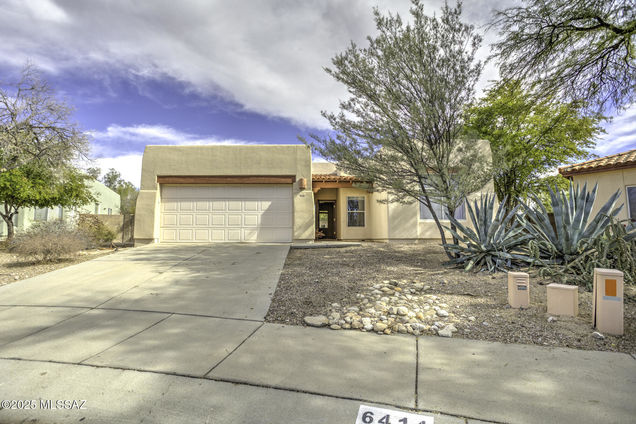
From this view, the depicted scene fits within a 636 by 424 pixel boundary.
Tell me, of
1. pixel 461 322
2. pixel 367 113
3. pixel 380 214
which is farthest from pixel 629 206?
pixel 461 322

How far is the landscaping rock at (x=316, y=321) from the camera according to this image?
433 cm

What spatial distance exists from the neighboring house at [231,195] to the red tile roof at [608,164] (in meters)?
5.94

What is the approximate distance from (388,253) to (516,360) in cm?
635

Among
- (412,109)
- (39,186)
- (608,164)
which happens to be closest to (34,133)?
(39,186)

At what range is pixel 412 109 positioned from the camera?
7.41m

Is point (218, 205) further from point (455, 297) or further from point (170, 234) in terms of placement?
point (455, 297)

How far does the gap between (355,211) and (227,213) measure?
5.64 m

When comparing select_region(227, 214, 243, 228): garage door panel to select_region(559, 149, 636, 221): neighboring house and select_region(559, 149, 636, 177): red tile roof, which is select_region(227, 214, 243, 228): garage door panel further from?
select_region(559, 149, 636, 177): red tile roof

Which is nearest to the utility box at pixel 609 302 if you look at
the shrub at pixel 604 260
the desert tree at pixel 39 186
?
the shrub at pixel 604 260

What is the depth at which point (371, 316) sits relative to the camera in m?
4.54

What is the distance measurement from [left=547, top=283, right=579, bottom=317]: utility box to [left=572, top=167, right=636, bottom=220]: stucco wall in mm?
8189

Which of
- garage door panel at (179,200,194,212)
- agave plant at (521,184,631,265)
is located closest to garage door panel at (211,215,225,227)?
garage door panel at (179,200,194,212)

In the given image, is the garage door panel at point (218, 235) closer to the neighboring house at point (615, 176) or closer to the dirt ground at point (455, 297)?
the dirt ground at point (455, 297)

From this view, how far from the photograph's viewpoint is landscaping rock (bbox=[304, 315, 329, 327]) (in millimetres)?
4332
